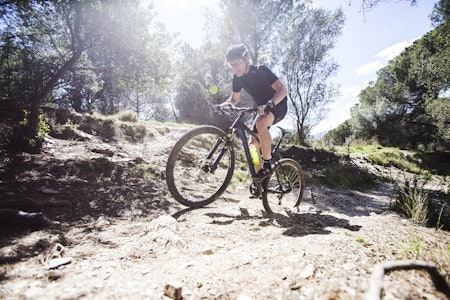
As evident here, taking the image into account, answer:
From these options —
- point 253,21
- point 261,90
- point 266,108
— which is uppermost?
point 253,21

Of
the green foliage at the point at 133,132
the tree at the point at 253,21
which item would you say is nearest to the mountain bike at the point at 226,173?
the green foliage at the point at 133,132

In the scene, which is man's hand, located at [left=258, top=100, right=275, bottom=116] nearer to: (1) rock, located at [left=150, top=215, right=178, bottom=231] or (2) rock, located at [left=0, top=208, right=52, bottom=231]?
(1) rock, located at [left=150, top=215, right=178, bottom=231]

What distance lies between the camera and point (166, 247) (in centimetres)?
223

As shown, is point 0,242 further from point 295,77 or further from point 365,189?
point 295,77

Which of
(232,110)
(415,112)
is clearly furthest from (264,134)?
(415,112)

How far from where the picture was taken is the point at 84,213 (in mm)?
3152

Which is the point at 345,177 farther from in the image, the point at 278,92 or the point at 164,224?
the point at 164,224

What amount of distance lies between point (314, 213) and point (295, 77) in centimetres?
2057

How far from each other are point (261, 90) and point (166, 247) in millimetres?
3131

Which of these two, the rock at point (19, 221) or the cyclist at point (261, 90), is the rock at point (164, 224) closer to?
the rock at point (19, 221)

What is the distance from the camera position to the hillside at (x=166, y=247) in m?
1.40

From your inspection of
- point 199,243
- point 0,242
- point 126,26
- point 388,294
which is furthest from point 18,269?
point 126,26

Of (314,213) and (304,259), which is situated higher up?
(304,259)

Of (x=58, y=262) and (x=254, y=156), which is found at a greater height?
(x=254, y=156)
